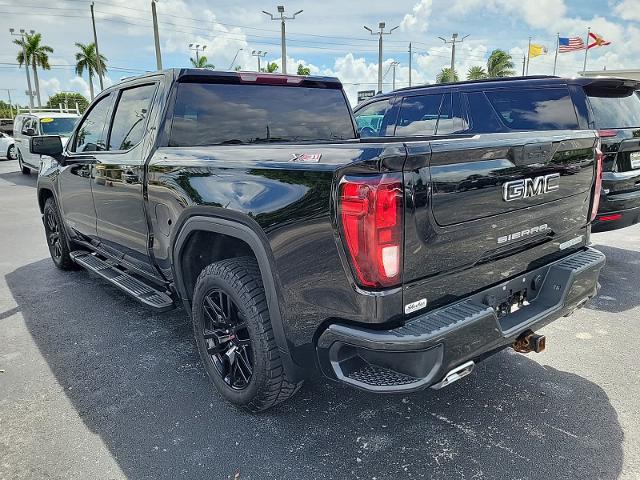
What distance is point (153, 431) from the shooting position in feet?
8.63

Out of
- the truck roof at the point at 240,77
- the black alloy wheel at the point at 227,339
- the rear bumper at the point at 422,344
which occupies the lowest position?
the black alloy wheel at the point at 227,339

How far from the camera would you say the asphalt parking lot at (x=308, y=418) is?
2340mm

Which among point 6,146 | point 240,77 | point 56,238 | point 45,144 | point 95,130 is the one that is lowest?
point 56,238

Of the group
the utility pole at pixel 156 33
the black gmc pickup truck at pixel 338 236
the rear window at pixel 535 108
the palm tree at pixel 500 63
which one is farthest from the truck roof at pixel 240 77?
the palm tree at pixel 500 63

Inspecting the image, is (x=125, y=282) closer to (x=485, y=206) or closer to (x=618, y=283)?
(x=485, y=206)

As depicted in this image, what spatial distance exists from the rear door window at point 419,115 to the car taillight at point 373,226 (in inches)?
172

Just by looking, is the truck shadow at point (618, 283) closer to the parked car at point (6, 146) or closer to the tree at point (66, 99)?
the parked car at point (6, 146)

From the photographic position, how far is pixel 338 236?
6.47ft

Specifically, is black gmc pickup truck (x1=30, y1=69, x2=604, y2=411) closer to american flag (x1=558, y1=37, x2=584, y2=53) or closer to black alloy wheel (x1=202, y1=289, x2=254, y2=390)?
black alloy wheel (x1=202, y1=289, x2=254, y2=390)

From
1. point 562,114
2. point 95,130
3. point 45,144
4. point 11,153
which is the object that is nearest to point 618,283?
point 562,114

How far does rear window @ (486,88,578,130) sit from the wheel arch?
13.3ft

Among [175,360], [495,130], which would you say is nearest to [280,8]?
[495,130]

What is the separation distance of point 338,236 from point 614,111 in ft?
15.2

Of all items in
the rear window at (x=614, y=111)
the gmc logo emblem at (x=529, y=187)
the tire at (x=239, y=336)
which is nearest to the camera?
the gmc logo emblem at (x=529, y=187)
